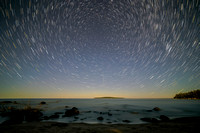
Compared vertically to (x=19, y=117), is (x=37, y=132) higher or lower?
higher

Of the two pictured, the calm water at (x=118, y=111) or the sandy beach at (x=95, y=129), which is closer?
the sandy beach at (x=95, y=129)

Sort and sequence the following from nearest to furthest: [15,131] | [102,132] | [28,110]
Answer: [15,131], [102,132], [28,110]

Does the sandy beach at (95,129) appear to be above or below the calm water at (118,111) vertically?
above

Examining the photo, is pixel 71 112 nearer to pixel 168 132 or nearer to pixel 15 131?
pixel 15 131

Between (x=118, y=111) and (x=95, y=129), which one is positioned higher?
(x=95, y=129)

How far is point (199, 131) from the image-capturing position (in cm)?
621

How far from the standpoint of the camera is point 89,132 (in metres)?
6.25

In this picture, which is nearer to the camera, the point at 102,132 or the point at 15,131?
the point at 15,131

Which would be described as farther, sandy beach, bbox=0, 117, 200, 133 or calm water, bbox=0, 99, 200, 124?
calm water, bbox=0, 99, 200, 124

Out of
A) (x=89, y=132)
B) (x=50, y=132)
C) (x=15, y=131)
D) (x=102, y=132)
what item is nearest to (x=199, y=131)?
(x=102, y=132)

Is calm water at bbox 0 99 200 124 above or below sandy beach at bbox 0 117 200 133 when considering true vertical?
below

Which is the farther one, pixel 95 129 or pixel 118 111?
pixel 118 111

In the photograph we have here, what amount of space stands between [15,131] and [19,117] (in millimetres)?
8043

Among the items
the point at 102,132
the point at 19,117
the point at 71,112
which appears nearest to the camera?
the point at 102,132
